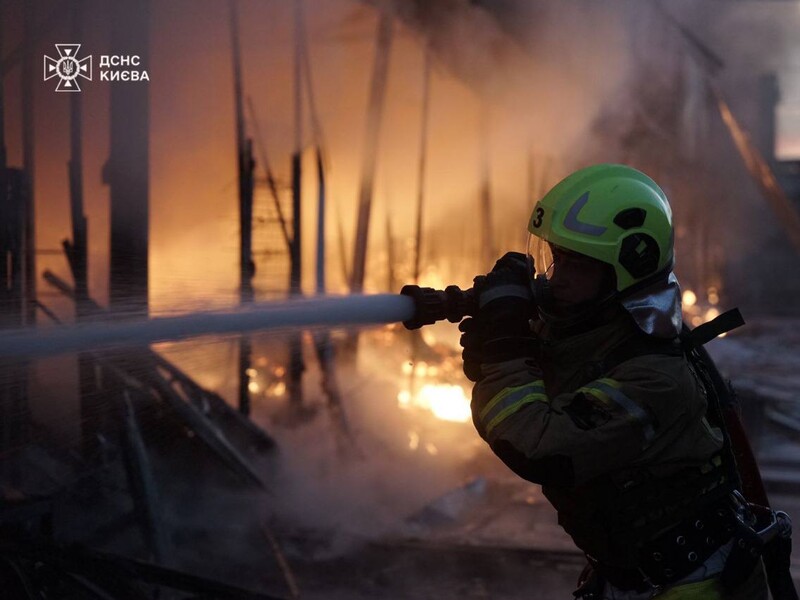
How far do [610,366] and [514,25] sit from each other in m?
6.63

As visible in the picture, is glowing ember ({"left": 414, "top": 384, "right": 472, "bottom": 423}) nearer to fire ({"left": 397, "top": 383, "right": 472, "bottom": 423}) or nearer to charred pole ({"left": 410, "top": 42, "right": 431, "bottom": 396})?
fire ({"left": 397, "top": 383, "right": 472, "bottom": 423})

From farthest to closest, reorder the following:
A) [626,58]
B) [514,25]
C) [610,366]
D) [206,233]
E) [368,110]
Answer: [626,58]
[514,25]
[368,110]
[206,233]
[610,366]

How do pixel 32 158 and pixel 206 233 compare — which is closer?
pixel 32 158

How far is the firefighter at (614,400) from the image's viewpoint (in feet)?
4.92

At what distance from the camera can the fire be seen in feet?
22.4

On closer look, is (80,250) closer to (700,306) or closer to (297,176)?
(297,176)

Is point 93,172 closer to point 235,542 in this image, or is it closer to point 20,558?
point 235,542

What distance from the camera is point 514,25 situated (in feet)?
24.8

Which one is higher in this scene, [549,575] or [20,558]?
[20,558]

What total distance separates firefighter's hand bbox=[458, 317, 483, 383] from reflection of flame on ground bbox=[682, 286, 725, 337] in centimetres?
1323

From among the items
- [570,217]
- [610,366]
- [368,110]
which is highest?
[368,110]

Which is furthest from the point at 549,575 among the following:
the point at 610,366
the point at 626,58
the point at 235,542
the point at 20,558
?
the point at 626,58

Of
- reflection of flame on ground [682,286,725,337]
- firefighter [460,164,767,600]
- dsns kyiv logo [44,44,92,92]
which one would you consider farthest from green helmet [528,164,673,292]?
reflection of flame on ground [682,286,725,337]

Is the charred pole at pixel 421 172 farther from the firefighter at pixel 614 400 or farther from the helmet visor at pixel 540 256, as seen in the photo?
the firefighter at pixel 614 400
